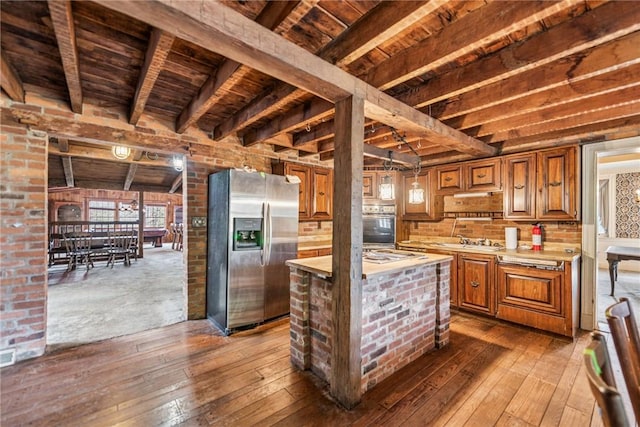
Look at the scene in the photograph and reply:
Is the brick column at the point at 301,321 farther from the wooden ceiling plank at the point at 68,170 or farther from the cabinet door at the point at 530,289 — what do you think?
the wooden ceiling plank at the point at 68,170

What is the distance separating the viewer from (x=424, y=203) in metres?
4.55

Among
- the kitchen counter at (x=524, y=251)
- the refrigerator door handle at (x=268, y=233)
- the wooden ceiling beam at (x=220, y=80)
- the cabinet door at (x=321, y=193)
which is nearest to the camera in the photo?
the wooden ceiling beam at (x=220, y=80)

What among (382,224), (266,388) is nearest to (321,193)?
(382,224)

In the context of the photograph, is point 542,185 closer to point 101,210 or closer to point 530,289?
point 530,289

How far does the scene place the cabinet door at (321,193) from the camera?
14.1ft

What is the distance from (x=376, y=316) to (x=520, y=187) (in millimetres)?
2832

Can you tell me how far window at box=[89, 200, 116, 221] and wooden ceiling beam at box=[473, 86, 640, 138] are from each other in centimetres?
1455

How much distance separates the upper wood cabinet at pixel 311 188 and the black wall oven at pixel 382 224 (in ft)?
2.34

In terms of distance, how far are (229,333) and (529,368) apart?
9.52 ft

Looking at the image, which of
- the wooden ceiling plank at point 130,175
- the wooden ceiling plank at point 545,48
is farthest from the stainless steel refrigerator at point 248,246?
the wooden ceiling plank at point 130,175

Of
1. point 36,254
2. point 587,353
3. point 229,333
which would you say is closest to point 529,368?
point 587,353

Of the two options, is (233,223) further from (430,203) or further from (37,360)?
(430,203)

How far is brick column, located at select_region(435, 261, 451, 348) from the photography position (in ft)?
9.13

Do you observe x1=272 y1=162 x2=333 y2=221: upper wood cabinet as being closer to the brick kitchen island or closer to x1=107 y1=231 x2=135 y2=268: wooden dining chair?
the brick kitchen island
